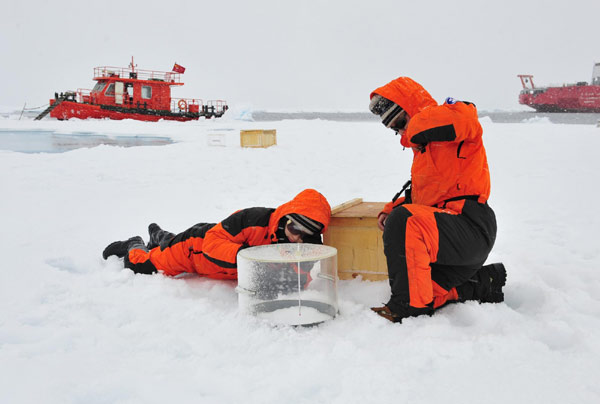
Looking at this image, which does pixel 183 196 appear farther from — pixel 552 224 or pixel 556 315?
pixel 556 315

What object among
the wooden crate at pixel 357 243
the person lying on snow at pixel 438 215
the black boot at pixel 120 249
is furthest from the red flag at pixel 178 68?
the person lying on snow at pixel 438 215

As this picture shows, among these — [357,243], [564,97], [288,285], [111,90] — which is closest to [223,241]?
[288,285]

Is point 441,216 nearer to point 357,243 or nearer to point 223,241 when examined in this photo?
point 357,243

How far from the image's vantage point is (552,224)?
4305 millimetres

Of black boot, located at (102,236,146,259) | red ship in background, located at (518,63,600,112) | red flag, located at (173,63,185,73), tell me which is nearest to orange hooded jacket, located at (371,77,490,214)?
black boot, located at (102,236,146,259)

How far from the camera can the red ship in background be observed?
4671 cm

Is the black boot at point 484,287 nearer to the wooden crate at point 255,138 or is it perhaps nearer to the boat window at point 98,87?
the wooden crate at point 255,138

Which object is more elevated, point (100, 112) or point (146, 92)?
point (146, 92)

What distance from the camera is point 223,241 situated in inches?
106

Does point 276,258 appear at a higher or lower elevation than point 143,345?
higher

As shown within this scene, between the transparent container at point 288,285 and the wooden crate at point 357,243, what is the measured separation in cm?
38

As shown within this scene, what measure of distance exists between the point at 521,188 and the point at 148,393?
214 inches

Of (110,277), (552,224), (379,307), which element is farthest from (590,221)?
(110,277)

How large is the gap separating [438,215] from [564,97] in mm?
52875
